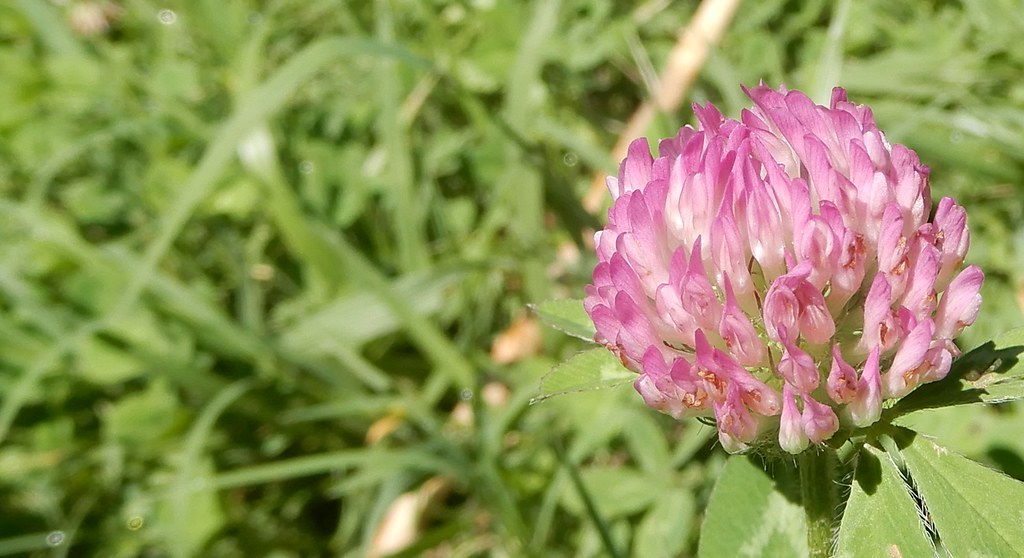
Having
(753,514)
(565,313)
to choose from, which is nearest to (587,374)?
(565,313)

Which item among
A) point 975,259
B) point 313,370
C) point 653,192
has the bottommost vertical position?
point 975,259

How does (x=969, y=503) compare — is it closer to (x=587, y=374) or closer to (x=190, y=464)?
(x=587, y=374)

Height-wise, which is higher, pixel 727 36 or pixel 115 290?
pixel 115 290

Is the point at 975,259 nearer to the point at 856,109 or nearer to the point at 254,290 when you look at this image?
the point at 856,109

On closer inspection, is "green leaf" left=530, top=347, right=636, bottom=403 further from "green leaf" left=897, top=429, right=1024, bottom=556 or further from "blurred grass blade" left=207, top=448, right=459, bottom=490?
"blurred grass blade" left=207, top=448, right=459, bottom=490

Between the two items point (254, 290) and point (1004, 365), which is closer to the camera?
point (1004, 365)

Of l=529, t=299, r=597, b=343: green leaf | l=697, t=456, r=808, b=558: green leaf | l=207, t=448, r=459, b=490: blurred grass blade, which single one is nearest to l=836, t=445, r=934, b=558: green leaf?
l=697, t=456, r=808, b=558: green leaf

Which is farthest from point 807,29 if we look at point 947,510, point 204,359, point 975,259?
point 947,510

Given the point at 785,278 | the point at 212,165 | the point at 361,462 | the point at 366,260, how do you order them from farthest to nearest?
the point at 366,260, the point at 212,165, the point at 361,462, the point at 785,278
